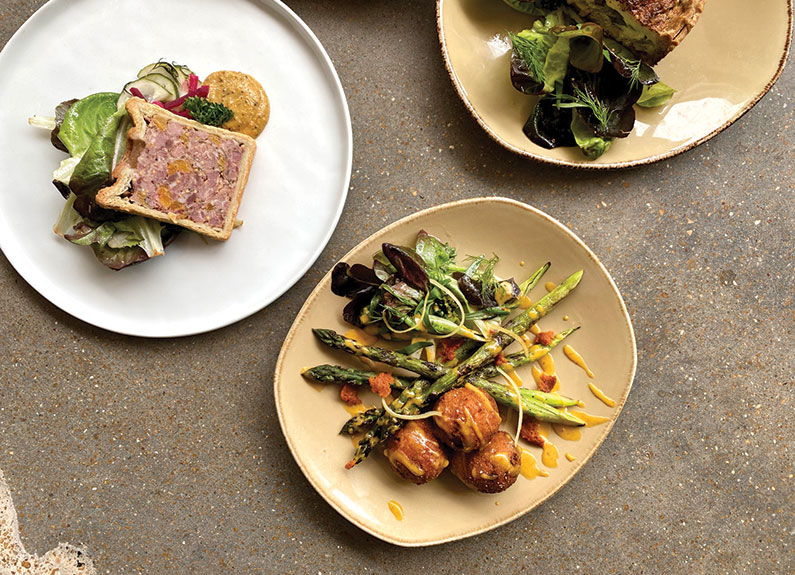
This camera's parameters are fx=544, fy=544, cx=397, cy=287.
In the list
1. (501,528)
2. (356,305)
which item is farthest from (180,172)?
(501,528)

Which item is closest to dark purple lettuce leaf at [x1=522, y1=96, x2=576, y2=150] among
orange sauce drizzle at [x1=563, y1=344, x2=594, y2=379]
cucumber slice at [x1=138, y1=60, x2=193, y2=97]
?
orange sauce drizzle at [x1=563, y1=344, x2=594, y2=379]

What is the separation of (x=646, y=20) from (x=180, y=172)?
262 cm

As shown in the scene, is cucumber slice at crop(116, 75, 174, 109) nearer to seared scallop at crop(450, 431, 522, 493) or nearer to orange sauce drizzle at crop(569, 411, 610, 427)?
seared scallop at crop(450, 431, 522, 493)

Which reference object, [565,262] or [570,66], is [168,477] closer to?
[565,262]

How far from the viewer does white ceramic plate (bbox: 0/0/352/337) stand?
123 inches

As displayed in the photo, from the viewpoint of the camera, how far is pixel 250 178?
3.23m

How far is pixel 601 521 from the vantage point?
138 inches

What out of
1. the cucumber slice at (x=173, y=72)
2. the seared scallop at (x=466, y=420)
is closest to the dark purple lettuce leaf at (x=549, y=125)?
the seared scallop at (x=466, y=420)

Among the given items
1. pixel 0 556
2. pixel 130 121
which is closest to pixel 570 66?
pixel 130 121

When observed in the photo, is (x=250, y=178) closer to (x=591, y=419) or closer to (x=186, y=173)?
(x=186, y=173)

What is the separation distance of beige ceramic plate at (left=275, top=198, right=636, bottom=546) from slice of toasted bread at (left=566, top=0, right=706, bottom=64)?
1093 mm

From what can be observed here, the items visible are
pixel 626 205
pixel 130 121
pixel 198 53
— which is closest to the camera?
pixel 130 121

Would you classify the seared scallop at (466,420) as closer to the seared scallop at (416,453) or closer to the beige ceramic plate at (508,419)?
the seared scallop at (416,453)

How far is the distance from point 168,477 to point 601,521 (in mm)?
2754
